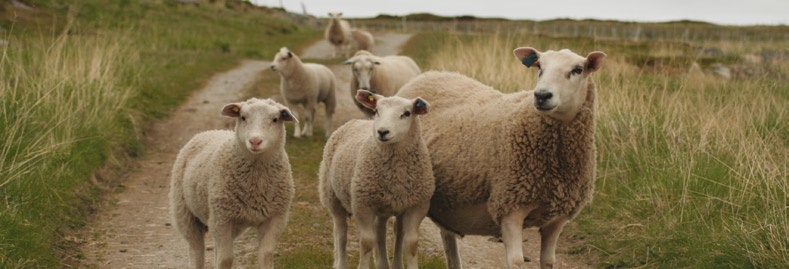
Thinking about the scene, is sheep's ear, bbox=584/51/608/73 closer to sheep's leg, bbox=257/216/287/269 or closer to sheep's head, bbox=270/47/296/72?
sheep's leg, bbox=257/216/287/269

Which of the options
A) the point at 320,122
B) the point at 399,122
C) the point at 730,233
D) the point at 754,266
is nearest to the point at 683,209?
the point at 730,233

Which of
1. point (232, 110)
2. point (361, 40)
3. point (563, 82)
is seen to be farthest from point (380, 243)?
point (361, 40)

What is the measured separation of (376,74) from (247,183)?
7.64 meters

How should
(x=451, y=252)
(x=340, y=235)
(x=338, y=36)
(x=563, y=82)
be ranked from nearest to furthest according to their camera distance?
(x=563, y=82)
(x=340, y=235)
(x=451, y=252)
(x=338, y=36)

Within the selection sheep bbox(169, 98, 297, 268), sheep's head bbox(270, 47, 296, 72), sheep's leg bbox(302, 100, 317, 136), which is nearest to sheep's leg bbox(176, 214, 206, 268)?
sheep bbox(169, 98, 297, 268)

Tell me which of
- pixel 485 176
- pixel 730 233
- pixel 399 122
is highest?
pixel 399 122

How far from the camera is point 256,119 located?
5469mm

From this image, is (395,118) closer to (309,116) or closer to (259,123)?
(259,123)

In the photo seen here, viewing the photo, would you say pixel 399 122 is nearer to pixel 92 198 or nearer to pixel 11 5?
pixel 92 198

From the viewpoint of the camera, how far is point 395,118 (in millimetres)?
5543

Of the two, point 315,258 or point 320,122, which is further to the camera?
point 320,122

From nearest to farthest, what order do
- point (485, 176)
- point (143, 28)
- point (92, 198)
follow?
point (485, 176) < point (92, 198) < point (143, 28)

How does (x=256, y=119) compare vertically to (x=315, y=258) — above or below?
above

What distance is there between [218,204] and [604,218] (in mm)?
3960
